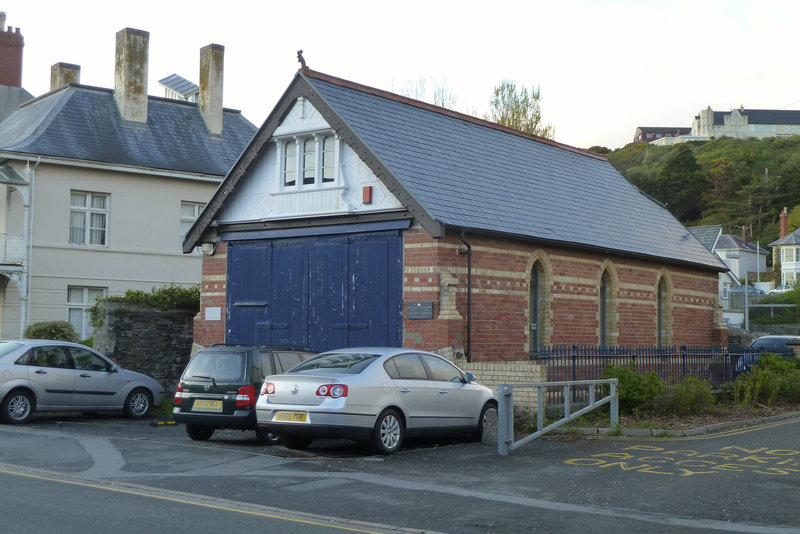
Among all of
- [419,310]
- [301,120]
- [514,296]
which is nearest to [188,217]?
[301,120]

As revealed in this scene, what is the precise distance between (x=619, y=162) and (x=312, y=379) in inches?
5661

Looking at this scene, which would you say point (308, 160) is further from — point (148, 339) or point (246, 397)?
point (246, 397)

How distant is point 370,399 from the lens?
13.3m

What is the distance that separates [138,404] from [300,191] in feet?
→ 19.8

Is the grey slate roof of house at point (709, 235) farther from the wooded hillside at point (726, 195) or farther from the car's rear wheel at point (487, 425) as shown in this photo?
the car's rear wheel at point (487, 425)

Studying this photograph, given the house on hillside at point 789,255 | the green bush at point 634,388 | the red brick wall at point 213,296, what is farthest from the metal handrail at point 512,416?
the house on hillside at point 789,255

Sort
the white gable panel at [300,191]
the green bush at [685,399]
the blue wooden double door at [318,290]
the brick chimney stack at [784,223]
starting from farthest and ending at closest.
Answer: the brick chimney stack at [784,223]
the white gable panel at [300,191]
the blue wooden double door at [318,290]
the green bush at [685,399]

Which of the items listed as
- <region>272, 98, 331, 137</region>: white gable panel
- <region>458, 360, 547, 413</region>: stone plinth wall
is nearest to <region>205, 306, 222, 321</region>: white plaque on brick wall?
<region>272, 98, 331, 137</region>: white gable panel

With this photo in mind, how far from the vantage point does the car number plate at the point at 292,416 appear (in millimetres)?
13133

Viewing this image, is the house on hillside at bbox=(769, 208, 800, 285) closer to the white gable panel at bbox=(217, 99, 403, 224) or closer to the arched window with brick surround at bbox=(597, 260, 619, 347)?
the arched window with brick surround at bbox=(597, 260, 619, 347)

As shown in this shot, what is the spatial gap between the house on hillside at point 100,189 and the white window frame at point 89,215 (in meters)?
0.04

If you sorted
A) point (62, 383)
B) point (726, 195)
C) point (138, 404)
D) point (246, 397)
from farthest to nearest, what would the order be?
point (726, 195) < point (138, 404) < point (62, 383) < point (246, 397)

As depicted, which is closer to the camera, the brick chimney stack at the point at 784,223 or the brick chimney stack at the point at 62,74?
the brick chimney stack at the point at 62,74

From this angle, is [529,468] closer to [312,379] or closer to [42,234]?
[312,379]
